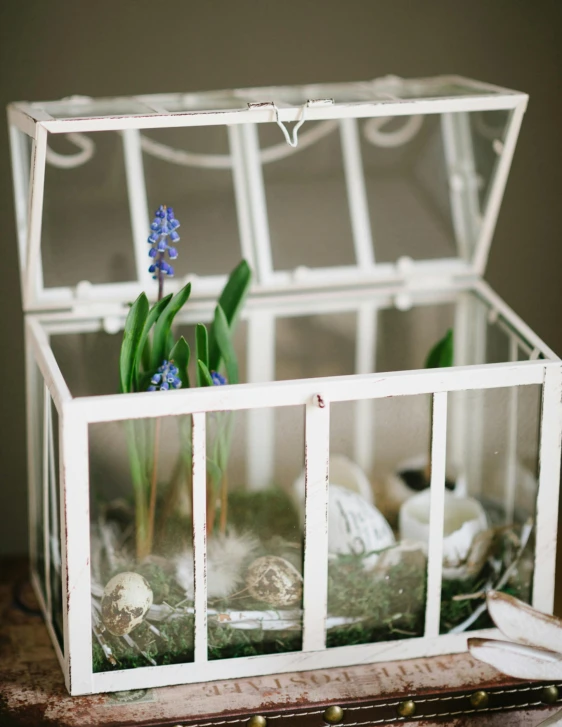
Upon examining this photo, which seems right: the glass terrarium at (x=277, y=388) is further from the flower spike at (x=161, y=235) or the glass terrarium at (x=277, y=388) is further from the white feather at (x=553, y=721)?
the white feather at (x=553, y=721)

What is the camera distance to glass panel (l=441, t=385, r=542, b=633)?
131 centimetres

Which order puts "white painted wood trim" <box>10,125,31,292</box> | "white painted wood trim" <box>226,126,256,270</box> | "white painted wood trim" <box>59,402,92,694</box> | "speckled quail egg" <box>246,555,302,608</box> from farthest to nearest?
"white painted wood trim" <box>226,126,256,270</box>
"white painted wood trim" <box>10,125,31,292</box>
"speckled quail egg" <box>246,555,302,608</box>
"white painted wood trim" <box>59,402,92,694</box>

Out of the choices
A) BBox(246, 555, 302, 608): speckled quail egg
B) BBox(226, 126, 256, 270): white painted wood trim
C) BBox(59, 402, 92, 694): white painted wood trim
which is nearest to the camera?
BBox(59, 402, 92, 694): white painted wood trim

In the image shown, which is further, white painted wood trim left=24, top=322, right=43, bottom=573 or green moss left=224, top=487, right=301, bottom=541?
white painted wood trim left=24, top=322, right=43, bottom=573

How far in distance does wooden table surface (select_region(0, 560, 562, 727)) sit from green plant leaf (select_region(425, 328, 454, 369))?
39cm

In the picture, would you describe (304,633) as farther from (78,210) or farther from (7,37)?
(7,37)

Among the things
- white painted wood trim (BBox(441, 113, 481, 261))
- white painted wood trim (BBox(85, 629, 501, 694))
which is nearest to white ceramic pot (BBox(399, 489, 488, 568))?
white painted wood trim (BBox(85, 629, 501, 694))

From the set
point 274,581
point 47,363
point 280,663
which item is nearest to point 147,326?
point 47,363

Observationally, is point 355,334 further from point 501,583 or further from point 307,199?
point 501,583

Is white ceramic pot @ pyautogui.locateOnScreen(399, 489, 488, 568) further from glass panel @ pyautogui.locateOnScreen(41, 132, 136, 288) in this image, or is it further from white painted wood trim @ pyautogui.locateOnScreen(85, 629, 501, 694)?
glass panel @ pyautogui.locateOnScreen(41, 132, 136, 288)

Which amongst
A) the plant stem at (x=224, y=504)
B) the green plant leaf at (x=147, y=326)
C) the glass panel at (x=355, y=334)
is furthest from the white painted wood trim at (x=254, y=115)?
the plant stem at (x=224, y=504)

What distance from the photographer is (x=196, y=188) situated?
4.86 ft

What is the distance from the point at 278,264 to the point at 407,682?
61 cm

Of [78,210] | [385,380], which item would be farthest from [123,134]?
[385,380]
